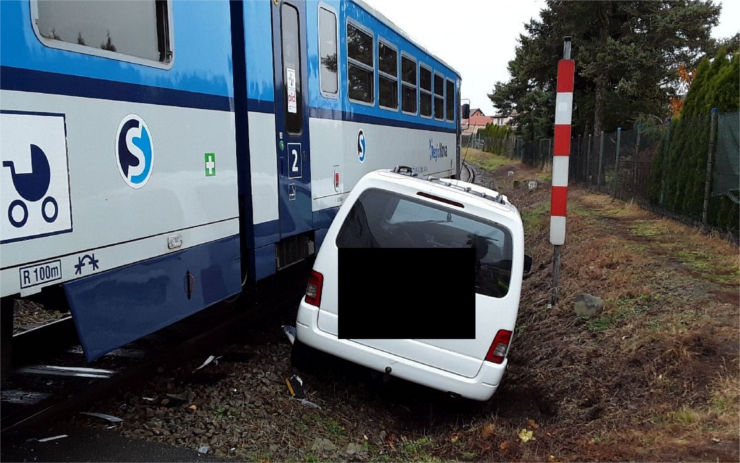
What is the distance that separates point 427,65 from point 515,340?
666 centimetres

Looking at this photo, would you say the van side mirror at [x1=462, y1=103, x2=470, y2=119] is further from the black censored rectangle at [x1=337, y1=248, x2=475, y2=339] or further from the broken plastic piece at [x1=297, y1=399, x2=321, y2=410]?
the broken plastic piece at [x1=297, y1=399, x2=321, y2=410]

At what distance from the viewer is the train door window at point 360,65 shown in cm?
750

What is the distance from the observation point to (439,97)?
13.1m

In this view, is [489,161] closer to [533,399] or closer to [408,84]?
[408,84]

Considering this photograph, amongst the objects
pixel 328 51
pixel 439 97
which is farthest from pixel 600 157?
pixel 328 51

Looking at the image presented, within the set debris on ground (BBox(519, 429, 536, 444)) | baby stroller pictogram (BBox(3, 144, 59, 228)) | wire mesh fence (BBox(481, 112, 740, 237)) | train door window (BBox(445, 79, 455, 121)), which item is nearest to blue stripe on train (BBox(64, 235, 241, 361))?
baby stroller pictogram (BBox(3, 144, 59, 228))

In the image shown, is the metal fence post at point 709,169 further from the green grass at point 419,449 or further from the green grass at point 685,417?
the green grass at point 419,449

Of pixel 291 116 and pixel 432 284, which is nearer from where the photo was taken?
pixel 432 284

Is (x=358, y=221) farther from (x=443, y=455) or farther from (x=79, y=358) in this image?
(x=79, y=358)

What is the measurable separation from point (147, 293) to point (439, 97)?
10.1 metres

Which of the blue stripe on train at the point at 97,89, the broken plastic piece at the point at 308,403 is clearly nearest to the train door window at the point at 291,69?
the blue stripe on train at the point at 97,89

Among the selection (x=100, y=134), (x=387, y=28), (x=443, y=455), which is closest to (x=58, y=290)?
(x=100, y=134)

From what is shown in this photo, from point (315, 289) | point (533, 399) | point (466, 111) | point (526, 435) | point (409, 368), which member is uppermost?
point (466, 111)

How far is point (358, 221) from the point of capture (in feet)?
15.8
